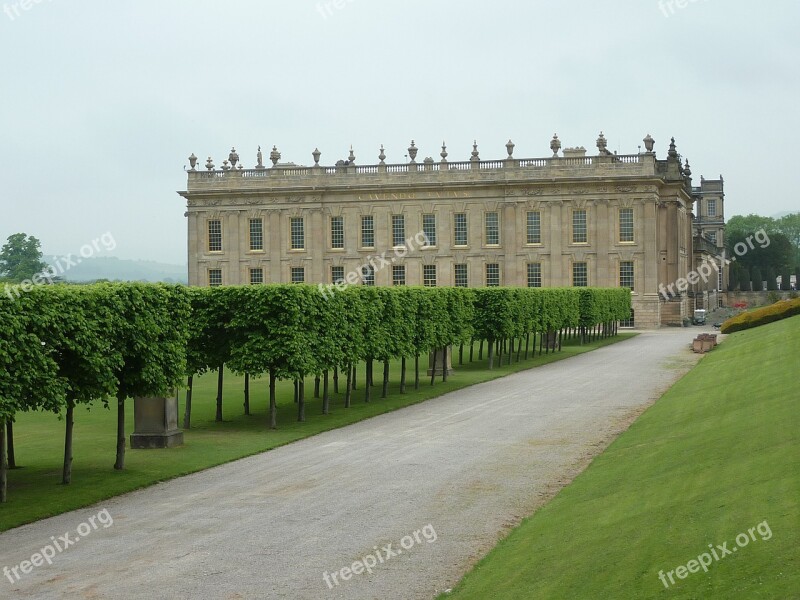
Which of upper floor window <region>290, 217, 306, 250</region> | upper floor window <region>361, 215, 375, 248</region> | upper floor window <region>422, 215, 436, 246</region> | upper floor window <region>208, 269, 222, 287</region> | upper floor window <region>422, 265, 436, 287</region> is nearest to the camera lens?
upper floor window <region>422, 215, 436, 246</region>

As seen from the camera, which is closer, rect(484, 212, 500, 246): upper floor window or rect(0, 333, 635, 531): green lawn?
rect(0, 333, 635, 531): green lawn

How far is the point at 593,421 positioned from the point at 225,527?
12.7 meters

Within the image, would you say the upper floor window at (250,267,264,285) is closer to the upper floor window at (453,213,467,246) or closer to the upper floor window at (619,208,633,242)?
the upper floor window at (453,213,467,246)

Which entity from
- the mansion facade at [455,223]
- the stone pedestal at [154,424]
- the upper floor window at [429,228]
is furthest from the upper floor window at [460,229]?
the stone pedestal at [154,424]

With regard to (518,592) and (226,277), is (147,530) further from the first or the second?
(226,277)

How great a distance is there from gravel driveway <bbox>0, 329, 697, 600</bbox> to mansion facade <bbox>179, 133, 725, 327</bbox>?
184ft

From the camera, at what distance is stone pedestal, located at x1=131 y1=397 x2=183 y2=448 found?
899 inches

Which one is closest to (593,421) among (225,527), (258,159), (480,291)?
(225,527)

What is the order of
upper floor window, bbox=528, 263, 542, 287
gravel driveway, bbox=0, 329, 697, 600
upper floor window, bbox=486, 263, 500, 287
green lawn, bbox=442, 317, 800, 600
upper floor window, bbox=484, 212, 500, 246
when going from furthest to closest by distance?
1. upper floor window, bbox=486, 263, 500, 287
2. upper floor window, bbox=484, 212, 500, 246
3. upper floor window, bbox=528, 263, 542, 287
4. gravel driveway, bbox=0, 329, 697, 600
5. green lawn, bbox=442, 317, 800, 600

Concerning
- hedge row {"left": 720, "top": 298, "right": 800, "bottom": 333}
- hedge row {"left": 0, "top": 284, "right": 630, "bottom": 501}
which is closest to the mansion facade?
hedge row {"left": 720, "top": 298, "right": 800, "bottom": 333}

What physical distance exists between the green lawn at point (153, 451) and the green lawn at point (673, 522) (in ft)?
25.6

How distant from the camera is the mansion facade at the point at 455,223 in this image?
265ft

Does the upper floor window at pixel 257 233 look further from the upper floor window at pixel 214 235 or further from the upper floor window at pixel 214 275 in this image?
the upper floor window at pixel 214 275

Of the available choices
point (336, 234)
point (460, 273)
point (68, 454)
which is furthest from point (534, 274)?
point (68, 454)
